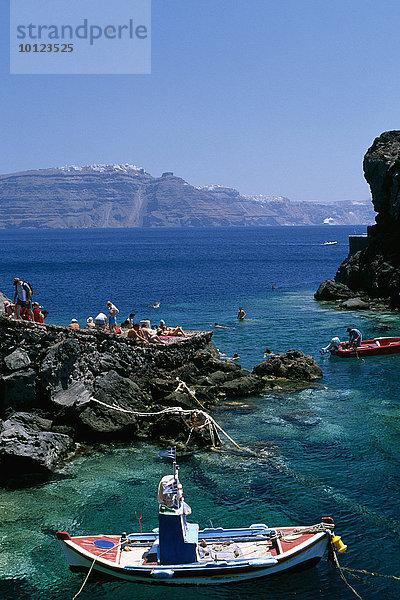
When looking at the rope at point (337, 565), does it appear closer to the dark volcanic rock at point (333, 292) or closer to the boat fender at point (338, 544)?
the boat fender at point (338, 544)

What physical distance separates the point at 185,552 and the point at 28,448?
9.65 metres

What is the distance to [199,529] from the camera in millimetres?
19859

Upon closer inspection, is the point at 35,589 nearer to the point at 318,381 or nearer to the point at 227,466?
the point at 227,466

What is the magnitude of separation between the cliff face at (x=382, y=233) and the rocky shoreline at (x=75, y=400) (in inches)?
1642

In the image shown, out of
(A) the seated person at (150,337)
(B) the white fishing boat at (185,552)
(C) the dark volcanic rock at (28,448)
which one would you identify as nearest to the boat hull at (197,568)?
(B) the white fishing boat at (185,552)

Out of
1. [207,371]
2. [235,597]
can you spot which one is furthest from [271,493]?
[207,371]

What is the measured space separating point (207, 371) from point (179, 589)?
2083 cm

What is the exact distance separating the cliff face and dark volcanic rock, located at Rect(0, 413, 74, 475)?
4862 centimetres

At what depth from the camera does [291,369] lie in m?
38.5

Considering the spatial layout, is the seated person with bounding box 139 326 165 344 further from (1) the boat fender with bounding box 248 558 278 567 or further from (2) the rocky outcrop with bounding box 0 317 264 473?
(1) the boat fender with bounding box 248 558 278 567

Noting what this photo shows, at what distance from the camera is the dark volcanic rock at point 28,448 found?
24031mm

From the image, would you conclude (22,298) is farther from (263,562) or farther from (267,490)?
(263,562)

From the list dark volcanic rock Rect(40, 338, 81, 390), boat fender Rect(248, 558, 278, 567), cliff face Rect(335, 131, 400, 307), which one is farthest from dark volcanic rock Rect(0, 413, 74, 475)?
cliff face Rect(335, 131, 400, 307)

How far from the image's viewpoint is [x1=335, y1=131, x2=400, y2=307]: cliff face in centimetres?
7012
